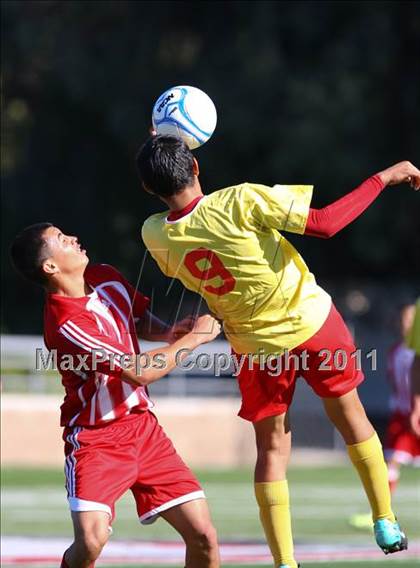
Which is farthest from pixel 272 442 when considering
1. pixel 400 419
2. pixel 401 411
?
pixel 401 411

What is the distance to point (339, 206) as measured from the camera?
6367 mm

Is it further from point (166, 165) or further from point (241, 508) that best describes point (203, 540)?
point (241, 508)

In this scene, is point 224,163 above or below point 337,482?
above

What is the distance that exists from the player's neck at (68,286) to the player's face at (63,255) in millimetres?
38

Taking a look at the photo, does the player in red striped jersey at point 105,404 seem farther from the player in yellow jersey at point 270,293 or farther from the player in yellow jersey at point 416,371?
the player in yellow jersey at point 416,371

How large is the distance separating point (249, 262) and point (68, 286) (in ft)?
3.10

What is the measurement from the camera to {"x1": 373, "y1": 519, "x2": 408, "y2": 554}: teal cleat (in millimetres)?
6578

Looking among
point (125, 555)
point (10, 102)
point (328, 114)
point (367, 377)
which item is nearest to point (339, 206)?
point (125, 555)

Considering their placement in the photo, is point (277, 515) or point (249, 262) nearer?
point (249, 262)

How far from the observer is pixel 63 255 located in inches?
251

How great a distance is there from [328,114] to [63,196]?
Answer: 252 inches

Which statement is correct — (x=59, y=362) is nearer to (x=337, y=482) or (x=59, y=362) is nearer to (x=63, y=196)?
(x=337, y=482)

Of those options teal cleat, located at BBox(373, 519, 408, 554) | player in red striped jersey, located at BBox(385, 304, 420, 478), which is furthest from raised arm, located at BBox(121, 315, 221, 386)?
player in red striped jersey, located at BBox(385, 304, 420, 478)

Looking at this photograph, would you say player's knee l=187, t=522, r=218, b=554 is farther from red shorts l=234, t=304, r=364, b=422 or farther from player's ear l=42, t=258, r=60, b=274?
player's ear l=42, t=258, r=60, b=274
